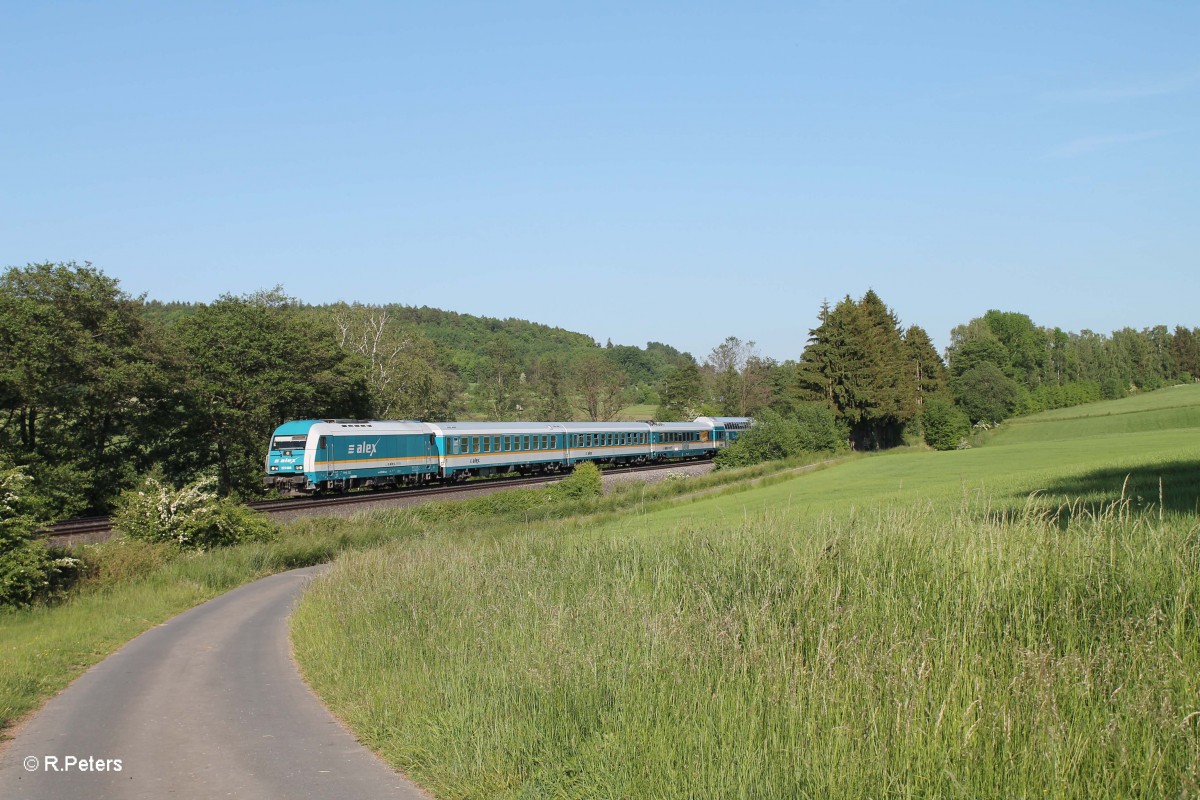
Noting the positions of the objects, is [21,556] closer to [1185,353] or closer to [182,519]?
[182,519]

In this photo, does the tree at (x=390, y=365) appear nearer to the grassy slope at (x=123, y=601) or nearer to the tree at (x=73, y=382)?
the tree at (x=73, y=382)

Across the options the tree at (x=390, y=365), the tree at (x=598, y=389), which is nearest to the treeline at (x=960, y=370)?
the tree at (x=390, y=365)

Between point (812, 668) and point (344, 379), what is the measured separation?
55.0m

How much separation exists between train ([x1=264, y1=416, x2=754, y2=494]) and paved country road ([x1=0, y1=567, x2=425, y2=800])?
91.8 feet

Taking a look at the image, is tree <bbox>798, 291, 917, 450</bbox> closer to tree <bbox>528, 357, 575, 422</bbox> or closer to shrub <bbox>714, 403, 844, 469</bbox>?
shrub <bbox>714, 403, 844, 469</bbox>

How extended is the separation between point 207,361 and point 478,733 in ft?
163

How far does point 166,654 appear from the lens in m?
12.8

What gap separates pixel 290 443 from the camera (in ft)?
132

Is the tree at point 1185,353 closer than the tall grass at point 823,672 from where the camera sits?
No

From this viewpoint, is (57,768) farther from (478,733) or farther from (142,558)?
(142,558)

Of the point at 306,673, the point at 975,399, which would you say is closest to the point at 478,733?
the point at 306,673

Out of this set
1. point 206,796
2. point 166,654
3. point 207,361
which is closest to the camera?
point 206,796

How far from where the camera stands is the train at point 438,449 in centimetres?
4028

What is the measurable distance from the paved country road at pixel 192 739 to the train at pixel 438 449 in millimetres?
27977
